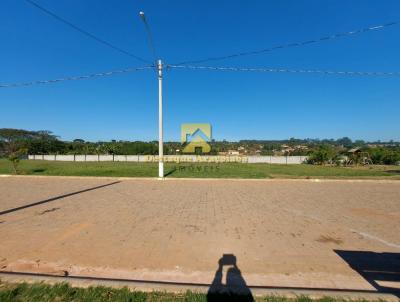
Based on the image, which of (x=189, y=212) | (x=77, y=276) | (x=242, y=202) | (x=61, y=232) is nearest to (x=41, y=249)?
(x=61, y=232)

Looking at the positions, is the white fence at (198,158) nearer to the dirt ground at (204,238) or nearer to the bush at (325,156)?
the bush at (325,156)

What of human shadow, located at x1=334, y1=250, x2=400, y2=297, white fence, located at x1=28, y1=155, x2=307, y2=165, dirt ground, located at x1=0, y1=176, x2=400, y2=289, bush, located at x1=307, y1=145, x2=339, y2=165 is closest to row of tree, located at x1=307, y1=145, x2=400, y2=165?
bush, located at x1=307, y1=145, x2=339, y2=165

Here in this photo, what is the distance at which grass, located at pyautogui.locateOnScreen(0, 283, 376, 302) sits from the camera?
97.8 inches

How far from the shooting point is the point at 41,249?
3.87 meters

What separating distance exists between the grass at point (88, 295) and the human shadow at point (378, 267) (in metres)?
0.88

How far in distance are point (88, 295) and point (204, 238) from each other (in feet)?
7.64

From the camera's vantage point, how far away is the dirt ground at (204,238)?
319 centimetres

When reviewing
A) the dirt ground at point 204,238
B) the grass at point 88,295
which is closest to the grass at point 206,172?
the dirt ground at point 204,238

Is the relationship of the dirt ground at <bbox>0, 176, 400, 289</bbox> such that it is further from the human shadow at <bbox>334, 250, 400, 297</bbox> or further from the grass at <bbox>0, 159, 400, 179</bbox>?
the grass at <bbox>0, 159, 400, 179</bbox>

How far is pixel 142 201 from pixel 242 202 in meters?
3.29

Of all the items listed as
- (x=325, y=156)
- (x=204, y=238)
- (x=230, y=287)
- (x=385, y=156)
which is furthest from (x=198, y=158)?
(x=230, y=287)

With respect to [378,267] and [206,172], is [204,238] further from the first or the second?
[206,172]

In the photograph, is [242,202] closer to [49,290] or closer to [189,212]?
[189,212]

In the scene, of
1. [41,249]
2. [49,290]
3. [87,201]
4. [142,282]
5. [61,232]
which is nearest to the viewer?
[49,290]
